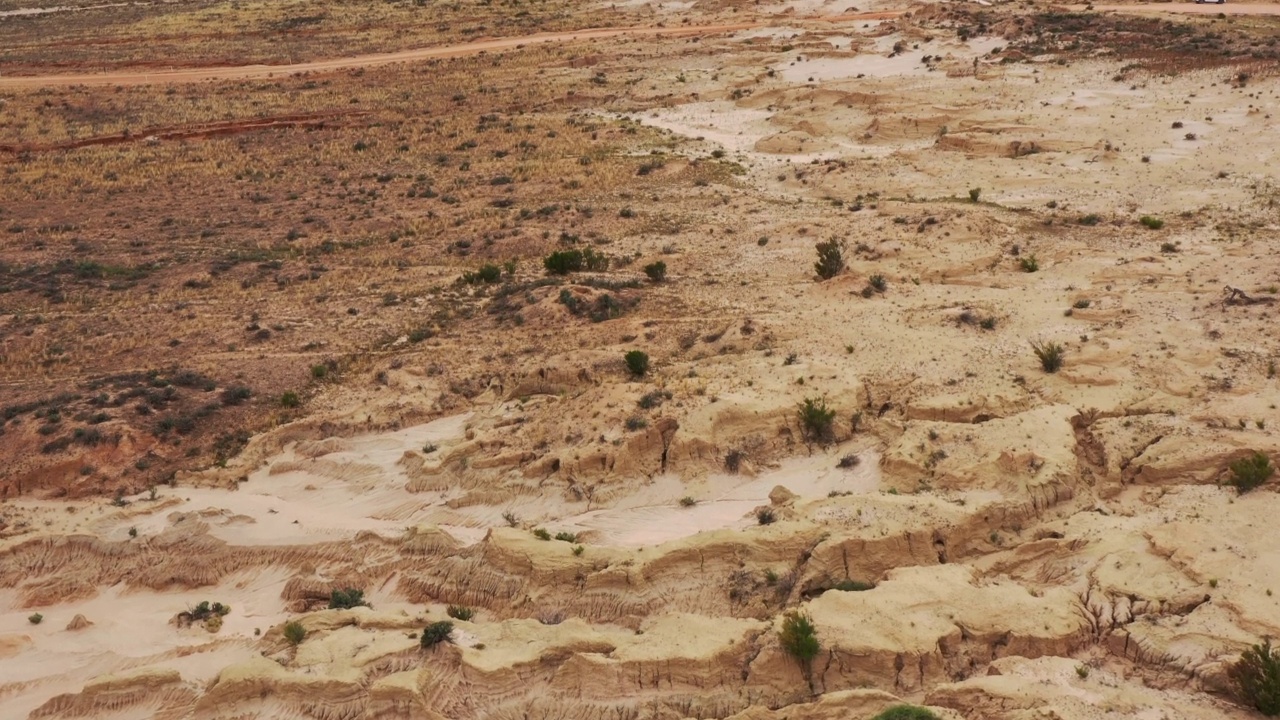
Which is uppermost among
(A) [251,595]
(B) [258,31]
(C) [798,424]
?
(B) [258,31]

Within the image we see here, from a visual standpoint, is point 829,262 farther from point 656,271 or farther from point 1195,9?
point 1195,9

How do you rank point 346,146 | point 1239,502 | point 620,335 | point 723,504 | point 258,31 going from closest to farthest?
point 1239,502 → point 723,504 → point 620,335 → point 346,146 → point 258,31

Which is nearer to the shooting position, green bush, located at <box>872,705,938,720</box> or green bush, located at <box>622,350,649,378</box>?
green bush, located at <box>872,705,938,720</box>

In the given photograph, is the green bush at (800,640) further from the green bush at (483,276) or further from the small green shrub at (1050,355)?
the green bush at (483,276)

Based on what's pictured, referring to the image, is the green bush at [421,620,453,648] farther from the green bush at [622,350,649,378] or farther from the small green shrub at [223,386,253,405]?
the small green shrub at [223,386,253,405]

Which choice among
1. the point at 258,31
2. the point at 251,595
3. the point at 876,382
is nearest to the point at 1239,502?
the point at 876,382

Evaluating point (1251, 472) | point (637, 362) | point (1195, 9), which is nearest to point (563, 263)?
point (637, 362)

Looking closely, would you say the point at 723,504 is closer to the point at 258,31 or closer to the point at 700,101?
the point at 700,101

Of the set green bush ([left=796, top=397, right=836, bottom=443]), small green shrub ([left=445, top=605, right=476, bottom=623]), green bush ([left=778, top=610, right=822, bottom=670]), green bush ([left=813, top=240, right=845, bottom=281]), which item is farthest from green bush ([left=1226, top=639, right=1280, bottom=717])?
green bush ([left=813, top=240, right=845, bottom=281])
